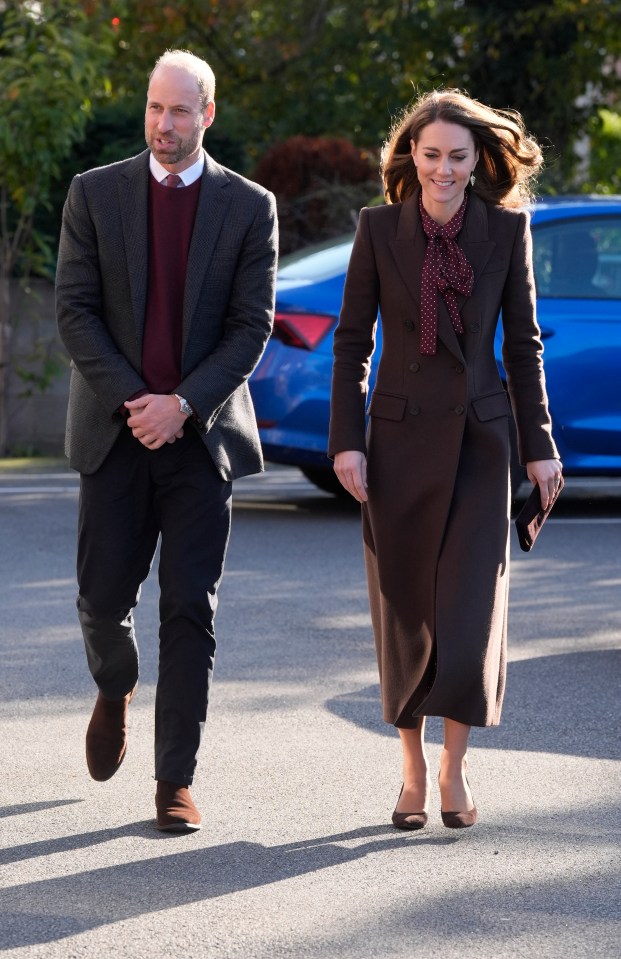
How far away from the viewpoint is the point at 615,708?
5.59 meters

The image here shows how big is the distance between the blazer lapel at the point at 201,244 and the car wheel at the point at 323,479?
5611mm

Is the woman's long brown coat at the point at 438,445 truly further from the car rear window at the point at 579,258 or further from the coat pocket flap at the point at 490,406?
the car rear window at the point at 579,258

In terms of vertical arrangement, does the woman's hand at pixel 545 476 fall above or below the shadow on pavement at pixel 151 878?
above

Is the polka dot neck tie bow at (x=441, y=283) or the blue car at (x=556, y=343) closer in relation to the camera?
the polka dot neck tie bow at (x=441, y=283)

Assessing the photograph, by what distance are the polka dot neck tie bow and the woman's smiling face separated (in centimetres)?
10

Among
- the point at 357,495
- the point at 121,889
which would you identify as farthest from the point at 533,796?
the point at 121,889

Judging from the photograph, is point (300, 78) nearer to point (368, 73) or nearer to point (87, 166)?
point (368, 73)

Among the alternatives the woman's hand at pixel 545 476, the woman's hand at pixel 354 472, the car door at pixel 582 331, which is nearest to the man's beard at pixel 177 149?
the woman's hand at pixel 354 472

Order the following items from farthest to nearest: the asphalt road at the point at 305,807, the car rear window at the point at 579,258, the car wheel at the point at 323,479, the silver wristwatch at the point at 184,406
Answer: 1. the car wheel at the point at 323,479
2. the car rear window at the point at 579,258
3. the silver wristwatch at the point at 184,406
4. the asphalt road at the point at 305,807

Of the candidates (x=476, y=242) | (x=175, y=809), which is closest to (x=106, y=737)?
(x=175, y=809)

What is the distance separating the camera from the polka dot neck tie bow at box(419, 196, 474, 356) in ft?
14.3

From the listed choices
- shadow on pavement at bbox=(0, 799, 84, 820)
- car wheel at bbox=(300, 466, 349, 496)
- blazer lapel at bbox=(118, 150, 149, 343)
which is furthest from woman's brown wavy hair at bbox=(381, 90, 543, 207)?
car wheel at bbox=(300, 466, 349, 496)

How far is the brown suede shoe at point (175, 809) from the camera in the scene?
428cm

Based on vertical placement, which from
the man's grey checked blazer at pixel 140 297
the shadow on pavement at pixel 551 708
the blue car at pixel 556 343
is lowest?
the shadow on pavement at pixel 551 708
